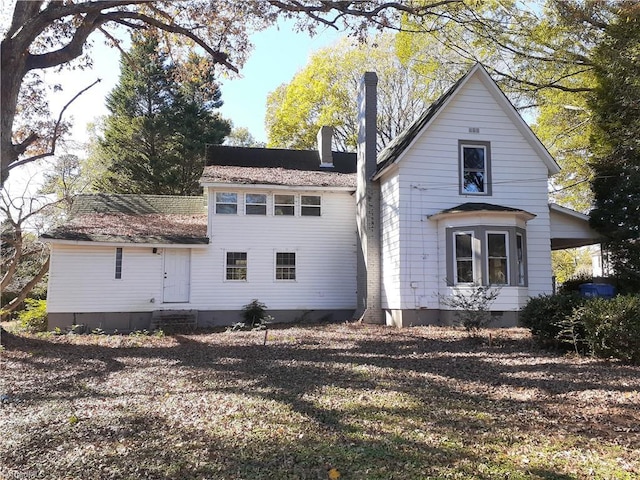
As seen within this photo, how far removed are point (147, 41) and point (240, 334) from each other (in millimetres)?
8945

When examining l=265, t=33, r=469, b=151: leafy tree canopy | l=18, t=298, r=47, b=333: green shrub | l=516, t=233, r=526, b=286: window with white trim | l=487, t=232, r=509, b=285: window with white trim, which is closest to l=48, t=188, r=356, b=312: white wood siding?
l=18, t=298, r=47, b=333: green shrub

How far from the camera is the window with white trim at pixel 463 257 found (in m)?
13.6

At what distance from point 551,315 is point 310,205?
1015 centimetres

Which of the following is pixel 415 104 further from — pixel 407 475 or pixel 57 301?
pixel 407 475

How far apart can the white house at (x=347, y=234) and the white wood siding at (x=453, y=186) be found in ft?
0.11

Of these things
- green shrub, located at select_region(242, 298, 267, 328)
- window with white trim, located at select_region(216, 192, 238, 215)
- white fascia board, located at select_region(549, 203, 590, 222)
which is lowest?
green shrub, located at select_region(242, 298, 267, 328)

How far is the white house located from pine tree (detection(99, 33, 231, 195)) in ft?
37.2

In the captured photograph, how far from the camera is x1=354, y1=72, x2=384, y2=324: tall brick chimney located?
15398mm

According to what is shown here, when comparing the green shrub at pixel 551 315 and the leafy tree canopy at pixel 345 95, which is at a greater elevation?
the leafy tree canopy at pixel 345 95

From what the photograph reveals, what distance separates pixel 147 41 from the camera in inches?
553

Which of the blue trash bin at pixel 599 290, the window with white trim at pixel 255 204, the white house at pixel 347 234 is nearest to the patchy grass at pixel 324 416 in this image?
the white house at pixel 347 234

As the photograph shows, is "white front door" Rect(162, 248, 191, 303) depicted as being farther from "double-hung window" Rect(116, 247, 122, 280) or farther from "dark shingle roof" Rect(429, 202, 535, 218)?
"dark shingle roof" Rect(429, 202, 535, 218)

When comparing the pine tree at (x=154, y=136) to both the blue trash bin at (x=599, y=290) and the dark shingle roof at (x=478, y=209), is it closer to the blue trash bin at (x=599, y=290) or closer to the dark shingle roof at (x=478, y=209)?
the dark shingle roof at (x=478, y=209)

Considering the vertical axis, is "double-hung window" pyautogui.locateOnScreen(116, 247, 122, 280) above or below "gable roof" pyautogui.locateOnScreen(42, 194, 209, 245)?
below
